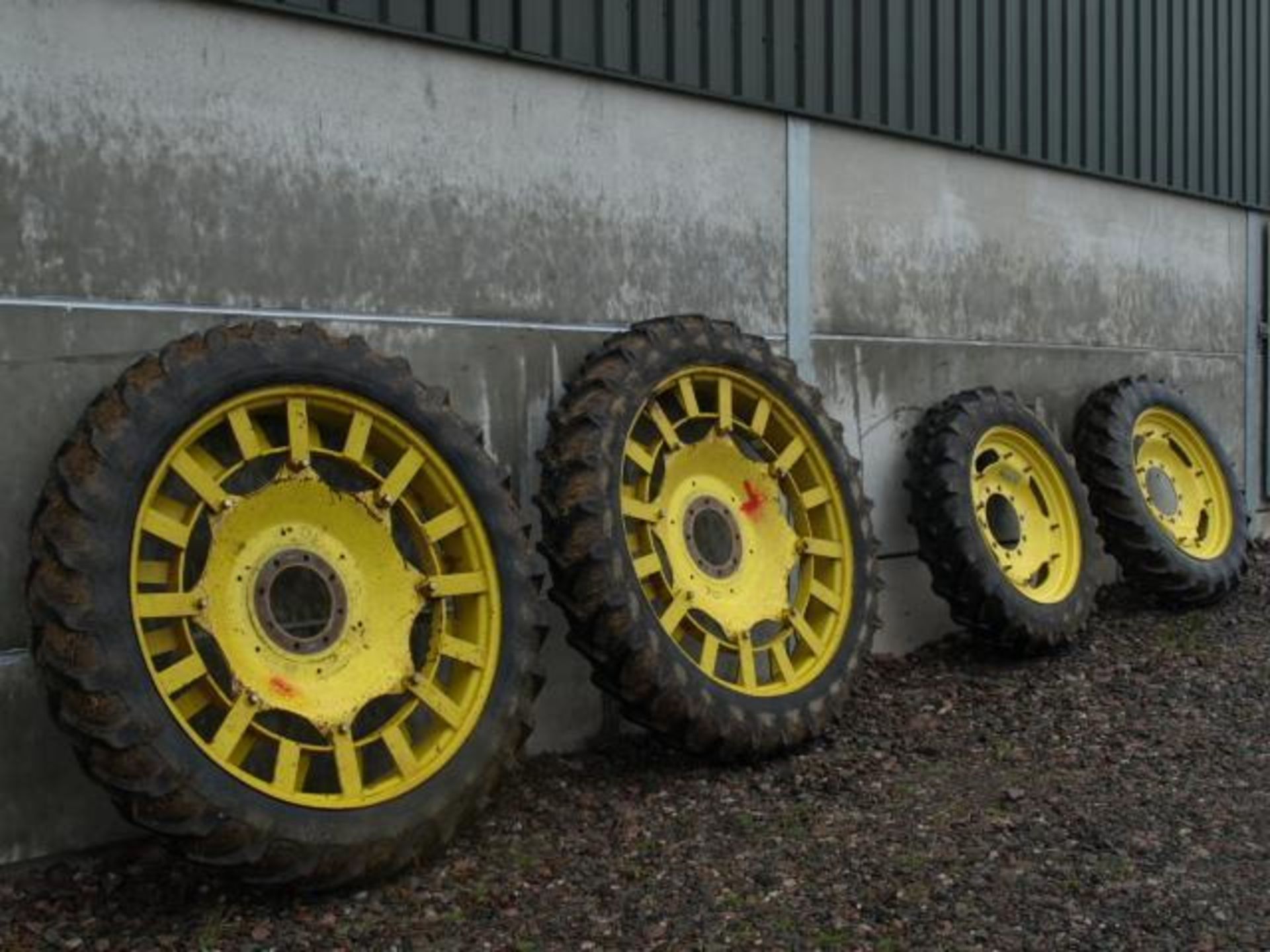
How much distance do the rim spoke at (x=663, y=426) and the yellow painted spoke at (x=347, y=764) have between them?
1.80 m

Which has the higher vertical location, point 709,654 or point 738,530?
point 738,530

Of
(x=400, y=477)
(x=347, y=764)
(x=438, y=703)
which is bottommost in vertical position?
(x=347, y=764)

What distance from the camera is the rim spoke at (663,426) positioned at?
515cm

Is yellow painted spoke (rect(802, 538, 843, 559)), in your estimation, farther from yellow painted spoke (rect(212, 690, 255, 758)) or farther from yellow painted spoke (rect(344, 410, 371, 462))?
yellow painted spoke (rect(212, 690, 255, 758))

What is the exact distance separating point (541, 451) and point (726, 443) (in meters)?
0.92

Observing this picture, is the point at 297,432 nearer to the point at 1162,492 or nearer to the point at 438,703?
the point at 438,703

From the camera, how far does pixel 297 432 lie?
13.4 feet

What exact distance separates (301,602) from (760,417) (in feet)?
6.74

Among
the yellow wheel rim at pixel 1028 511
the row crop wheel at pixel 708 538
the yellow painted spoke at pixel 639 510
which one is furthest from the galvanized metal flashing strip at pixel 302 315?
the yellow wheel rim at pixel 1028 511

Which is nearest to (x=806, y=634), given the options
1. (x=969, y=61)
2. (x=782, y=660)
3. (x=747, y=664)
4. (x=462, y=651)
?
(x=782, y=660)

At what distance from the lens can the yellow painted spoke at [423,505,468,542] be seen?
4.31 meters

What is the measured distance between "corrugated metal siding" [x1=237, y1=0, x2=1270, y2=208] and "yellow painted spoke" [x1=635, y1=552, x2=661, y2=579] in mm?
1973

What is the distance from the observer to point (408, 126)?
4812 millimetres

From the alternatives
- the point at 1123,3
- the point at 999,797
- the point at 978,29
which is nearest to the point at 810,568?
the point at 999,797
